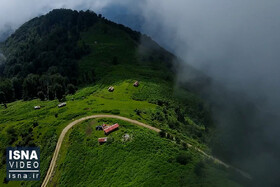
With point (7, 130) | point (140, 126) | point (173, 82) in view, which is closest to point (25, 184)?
point (7, 130)

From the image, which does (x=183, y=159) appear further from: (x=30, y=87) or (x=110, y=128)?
(x=30, y=87)

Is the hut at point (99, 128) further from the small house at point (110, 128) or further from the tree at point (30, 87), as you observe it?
the tree at point (30, 87)

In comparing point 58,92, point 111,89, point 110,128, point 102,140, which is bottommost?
point 102,140

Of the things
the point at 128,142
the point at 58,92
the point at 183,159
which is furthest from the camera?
the point at 58,92

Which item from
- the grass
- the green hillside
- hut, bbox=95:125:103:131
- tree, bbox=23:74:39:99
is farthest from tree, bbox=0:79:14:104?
hut, bbox=95:125:103:131

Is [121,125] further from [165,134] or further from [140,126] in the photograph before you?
[165,134]

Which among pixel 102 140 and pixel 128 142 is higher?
pixel 128 142

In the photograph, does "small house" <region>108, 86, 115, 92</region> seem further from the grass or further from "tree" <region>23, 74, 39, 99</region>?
"tree" <region>23, 74, 39, 99</region>

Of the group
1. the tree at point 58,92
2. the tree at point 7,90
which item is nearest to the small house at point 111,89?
the tree at point 58,92

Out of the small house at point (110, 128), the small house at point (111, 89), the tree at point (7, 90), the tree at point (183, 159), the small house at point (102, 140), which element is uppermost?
the small house at point (111, 89)

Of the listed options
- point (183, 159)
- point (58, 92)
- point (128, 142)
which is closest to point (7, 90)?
point (58, 92)

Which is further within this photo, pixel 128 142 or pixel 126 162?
pixel 128 142
